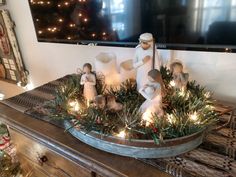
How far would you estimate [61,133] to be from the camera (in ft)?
2.12

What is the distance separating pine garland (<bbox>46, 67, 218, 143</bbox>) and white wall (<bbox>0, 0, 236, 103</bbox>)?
0.63ft

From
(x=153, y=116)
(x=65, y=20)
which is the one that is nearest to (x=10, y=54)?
(x=65, y=20)

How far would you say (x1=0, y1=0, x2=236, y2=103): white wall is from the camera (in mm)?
816

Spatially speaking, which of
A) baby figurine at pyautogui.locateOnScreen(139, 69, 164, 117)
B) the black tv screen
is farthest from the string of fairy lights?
baby figurine at pyautogui.locateOnScreen(139, 69, 164, 117)

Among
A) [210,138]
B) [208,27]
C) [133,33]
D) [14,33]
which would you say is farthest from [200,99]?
[14,33]

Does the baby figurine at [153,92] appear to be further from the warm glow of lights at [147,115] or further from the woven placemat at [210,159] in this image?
the woven placemat at [210,159]

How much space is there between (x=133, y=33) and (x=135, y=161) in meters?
0.47

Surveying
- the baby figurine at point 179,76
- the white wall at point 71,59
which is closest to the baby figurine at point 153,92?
the baby figurine at point 179,76

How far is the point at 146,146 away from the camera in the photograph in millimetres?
517

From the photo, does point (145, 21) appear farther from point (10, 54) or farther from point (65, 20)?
point (10, 54)

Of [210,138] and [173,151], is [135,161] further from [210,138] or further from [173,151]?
[210,138]

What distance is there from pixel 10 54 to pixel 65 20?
2.46 feet

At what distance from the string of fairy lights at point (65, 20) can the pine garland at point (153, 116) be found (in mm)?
347

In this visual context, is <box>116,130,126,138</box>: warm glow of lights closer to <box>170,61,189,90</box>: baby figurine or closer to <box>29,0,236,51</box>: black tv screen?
<box>170,61,189,90</box>: baby figurine
